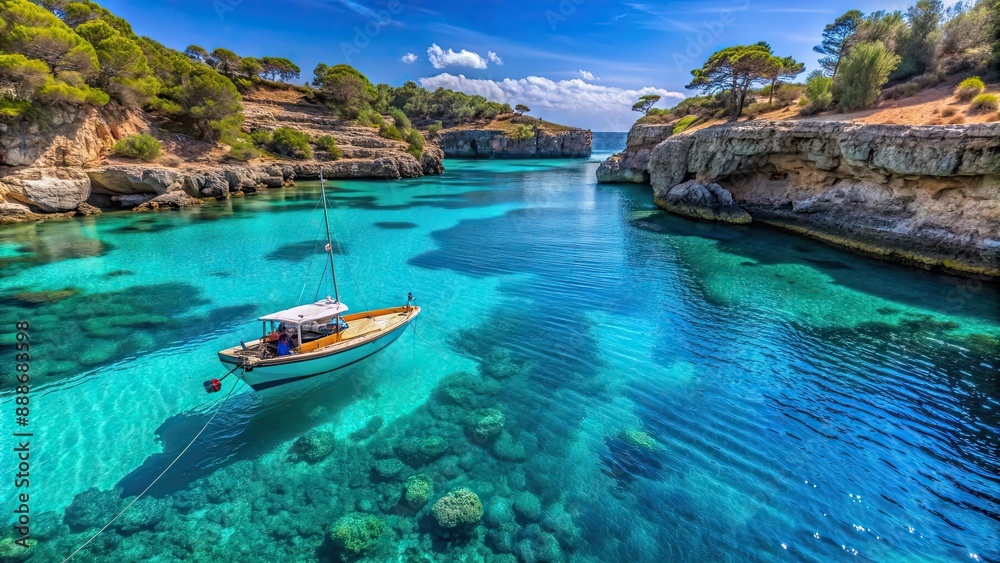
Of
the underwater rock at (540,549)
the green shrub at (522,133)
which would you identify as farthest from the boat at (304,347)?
the green shrub at (522,133)

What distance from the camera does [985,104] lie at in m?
23.6

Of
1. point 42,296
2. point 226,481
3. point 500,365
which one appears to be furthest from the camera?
point 42,296

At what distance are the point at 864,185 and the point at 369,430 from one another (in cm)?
3452

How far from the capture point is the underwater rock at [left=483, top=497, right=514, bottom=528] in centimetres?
857

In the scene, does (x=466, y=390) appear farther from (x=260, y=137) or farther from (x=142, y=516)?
(x=260, y=137)

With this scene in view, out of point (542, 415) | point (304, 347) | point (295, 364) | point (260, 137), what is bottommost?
point (542, 415)

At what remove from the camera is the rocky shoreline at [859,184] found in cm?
2203

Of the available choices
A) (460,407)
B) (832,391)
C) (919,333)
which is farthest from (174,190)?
(919,333)

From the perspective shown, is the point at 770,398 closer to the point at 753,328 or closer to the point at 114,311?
the point at 753,328

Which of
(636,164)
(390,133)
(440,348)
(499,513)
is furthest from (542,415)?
(390,133)

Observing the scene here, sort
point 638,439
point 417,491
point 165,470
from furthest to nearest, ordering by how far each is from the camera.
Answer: point 638,439, point 165,470, point 417,491

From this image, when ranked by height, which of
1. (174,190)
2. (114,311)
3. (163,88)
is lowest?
(114,311)

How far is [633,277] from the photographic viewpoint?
22.6 metres

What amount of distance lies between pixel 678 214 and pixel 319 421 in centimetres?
3732
